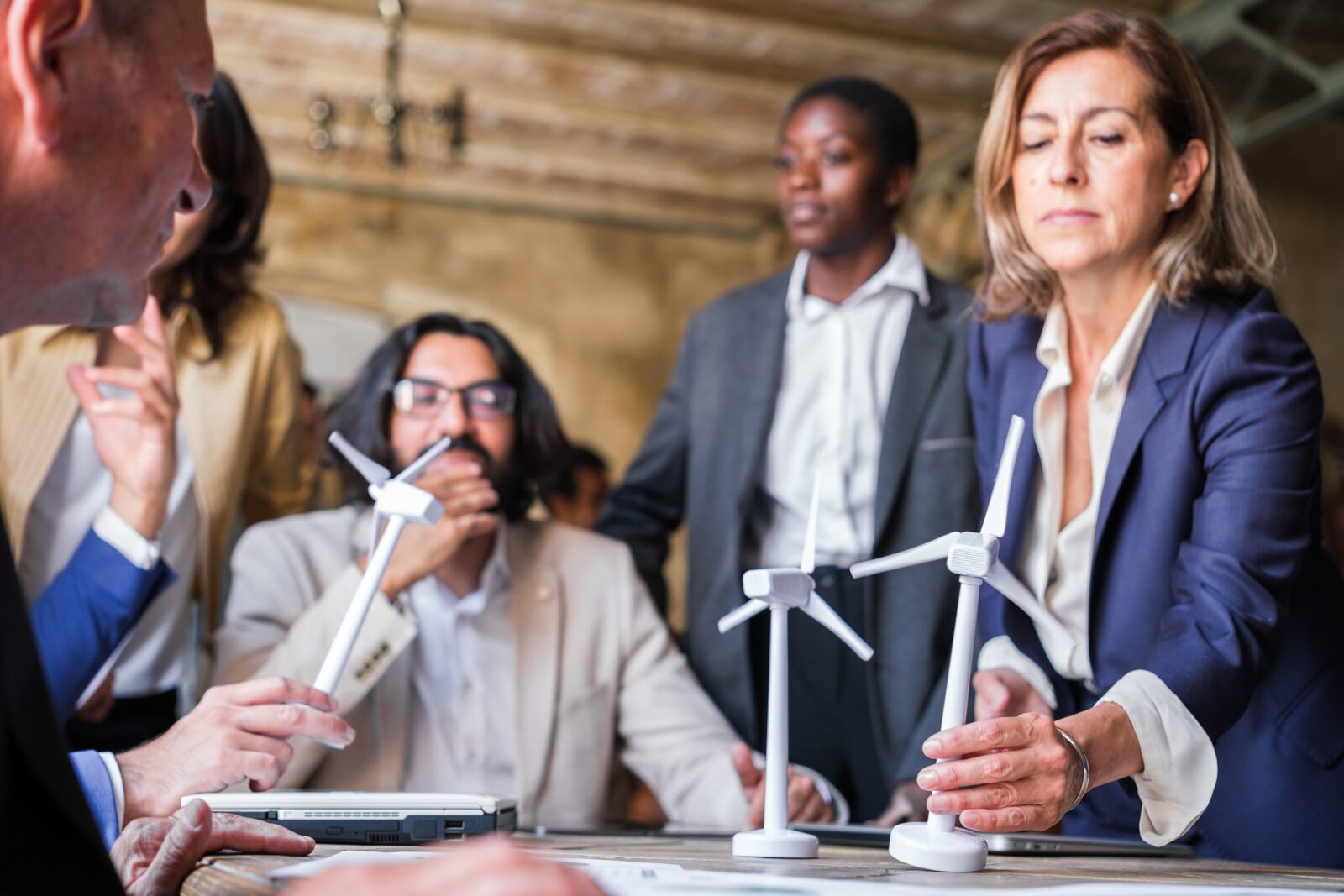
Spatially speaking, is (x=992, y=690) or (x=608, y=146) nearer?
(x=992, y=690)

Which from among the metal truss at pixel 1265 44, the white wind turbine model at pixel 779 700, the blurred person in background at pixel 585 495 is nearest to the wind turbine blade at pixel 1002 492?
the white wind turbine model at pixel 779 700

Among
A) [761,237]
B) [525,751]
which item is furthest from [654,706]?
[761,237]

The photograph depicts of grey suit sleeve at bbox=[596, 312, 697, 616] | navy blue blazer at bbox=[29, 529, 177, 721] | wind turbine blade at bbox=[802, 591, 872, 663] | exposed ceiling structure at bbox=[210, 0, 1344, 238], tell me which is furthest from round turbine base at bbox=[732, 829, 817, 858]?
exposed ceiling structure at bbox=[210, 0, 1344, 238]

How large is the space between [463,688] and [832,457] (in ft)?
3.60

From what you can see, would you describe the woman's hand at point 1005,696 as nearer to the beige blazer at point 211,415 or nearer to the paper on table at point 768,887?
the paper on table at point 768,887

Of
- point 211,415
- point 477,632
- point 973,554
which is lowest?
point 477,632

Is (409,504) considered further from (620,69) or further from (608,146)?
(608,146)

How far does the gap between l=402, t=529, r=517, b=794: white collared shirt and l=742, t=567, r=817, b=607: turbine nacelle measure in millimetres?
1360

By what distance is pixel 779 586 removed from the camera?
1.62 m

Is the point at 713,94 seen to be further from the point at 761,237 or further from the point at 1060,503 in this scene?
the point at 1060,503

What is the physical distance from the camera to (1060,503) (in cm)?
228

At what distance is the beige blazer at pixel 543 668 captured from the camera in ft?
8.82

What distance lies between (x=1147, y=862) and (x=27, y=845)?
1368 millimetres

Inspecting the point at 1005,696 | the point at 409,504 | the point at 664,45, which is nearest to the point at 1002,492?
the point at 1005,696
